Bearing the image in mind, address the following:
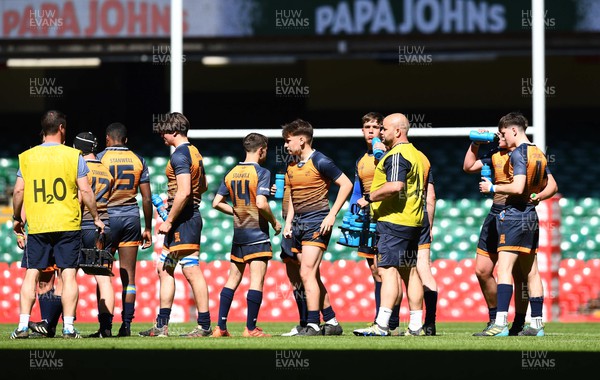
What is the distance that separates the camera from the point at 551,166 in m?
22.0

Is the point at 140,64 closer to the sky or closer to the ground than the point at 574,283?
closer to the sky

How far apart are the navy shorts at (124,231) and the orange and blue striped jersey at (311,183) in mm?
1399

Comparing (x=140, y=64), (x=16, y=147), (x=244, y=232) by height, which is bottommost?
(x=244, y=232)

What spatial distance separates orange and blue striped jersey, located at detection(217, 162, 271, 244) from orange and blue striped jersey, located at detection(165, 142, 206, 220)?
0.98ft

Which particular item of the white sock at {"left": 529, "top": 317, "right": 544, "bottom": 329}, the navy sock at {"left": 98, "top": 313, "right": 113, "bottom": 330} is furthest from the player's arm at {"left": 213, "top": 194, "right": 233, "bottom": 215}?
the white sock at {"left": 529, "top": 317, "right": 544, "bottom": 329}

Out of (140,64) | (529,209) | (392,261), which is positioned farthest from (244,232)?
(140,64)

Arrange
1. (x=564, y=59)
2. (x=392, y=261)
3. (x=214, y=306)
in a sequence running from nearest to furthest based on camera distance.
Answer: (x=392, y=261) < (x=214, y=306) < (x=564, y=59)

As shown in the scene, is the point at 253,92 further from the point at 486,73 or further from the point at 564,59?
the point at 564,59

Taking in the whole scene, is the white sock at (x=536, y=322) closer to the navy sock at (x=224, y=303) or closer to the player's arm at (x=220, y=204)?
the navy sock at (x=224, y=303)

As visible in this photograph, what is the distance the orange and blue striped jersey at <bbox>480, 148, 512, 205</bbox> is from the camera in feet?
32.6

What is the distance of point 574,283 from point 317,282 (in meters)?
6.64

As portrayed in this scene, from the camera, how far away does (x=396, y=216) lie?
9.47 meters
